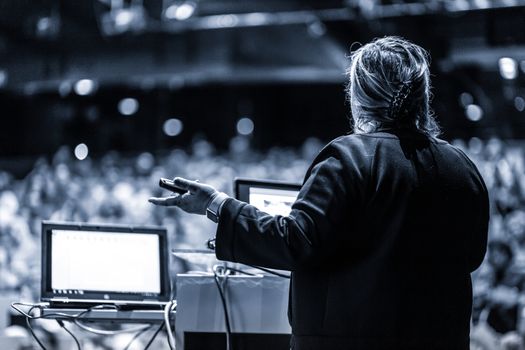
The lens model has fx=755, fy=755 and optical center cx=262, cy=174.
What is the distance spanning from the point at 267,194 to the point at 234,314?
410 mm

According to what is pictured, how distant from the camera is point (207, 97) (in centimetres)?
998

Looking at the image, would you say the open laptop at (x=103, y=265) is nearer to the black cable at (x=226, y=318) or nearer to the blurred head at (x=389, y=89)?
the black cable at (x=226, y=318)

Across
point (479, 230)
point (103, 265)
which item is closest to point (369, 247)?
point (479, 230)

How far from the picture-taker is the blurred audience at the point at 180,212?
4.82 metres

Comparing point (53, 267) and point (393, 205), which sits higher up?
point (393, 205)

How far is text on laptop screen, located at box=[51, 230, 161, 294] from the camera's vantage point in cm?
211

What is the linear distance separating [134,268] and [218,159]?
7.17 m

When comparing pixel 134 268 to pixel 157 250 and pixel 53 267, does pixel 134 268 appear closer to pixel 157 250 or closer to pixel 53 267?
pixel 157 250

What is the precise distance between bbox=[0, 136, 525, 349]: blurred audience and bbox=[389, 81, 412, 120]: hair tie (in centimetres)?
290

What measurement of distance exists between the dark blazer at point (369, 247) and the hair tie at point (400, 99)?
0.05 metres

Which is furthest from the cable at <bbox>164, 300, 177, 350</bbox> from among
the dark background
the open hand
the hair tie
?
the dark background

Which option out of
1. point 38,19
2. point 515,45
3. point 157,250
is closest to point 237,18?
point 38,19

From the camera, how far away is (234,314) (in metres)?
1.91

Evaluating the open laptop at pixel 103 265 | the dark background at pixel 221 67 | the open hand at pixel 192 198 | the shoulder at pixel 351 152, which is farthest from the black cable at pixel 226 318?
the dark background at pixel 221 67
